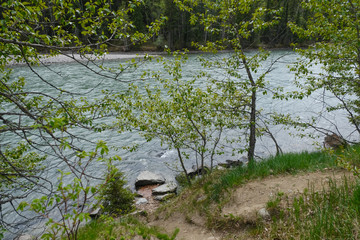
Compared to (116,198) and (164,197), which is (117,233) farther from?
(164,197)

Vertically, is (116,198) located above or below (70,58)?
below

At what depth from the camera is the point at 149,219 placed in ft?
23.7

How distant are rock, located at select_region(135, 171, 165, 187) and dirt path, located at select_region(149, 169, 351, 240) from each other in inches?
175

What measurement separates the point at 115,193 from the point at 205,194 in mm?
3314

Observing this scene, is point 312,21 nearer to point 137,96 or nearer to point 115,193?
point 137,96

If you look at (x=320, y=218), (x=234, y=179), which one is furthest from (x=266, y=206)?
(x=234, y=179)

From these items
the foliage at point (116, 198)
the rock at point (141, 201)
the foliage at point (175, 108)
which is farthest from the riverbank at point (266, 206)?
the foliage at point (175, 108)

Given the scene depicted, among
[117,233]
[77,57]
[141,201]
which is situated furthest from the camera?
[77,57]

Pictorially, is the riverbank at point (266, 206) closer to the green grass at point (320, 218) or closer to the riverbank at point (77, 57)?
the green grass at point (320, 218)

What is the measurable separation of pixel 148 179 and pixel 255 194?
617 centimetres

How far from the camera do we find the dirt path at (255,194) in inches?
184

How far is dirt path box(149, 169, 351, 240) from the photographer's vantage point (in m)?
4.68

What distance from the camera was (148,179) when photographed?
34.3ft

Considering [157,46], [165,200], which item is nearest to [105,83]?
[165,200]
